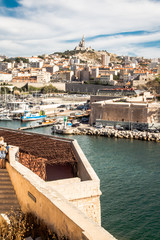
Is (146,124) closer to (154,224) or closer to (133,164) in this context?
(133,164)

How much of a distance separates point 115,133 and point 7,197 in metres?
14.3

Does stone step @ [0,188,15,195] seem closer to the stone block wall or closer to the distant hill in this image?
the stone block wall

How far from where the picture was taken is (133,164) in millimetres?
11297

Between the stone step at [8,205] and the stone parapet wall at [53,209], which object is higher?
the stone parapet wall at [53,209]

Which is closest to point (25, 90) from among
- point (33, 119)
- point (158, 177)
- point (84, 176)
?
point (33, 119)

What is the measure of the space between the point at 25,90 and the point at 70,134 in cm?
3351

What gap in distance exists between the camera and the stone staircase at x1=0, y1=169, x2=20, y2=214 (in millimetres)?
3250

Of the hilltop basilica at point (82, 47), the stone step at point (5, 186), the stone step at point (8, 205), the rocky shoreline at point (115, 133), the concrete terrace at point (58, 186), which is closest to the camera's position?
the concrete terrace at point (58, 186)

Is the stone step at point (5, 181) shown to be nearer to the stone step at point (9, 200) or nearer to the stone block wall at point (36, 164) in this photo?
the stone step at point (9, 200)

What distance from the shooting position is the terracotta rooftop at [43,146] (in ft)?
15.8

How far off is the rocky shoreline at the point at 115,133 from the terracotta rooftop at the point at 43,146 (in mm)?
11215

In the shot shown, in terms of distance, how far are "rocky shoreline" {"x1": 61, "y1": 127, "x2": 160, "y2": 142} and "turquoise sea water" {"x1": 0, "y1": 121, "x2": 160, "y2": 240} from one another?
1.08 metres

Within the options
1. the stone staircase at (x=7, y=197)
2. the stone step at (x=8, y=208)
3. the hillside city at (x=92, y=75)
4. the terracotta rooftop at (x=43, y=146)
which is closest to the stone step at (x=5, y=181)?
the stone staircase at (x=7, y=197)

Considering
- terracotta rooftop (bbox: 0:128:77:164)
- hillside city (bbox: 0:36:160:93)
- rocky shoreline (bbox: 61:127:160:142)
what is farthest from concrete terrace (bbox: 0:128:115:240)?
hillside city (bbox: 0:36:160:93)
